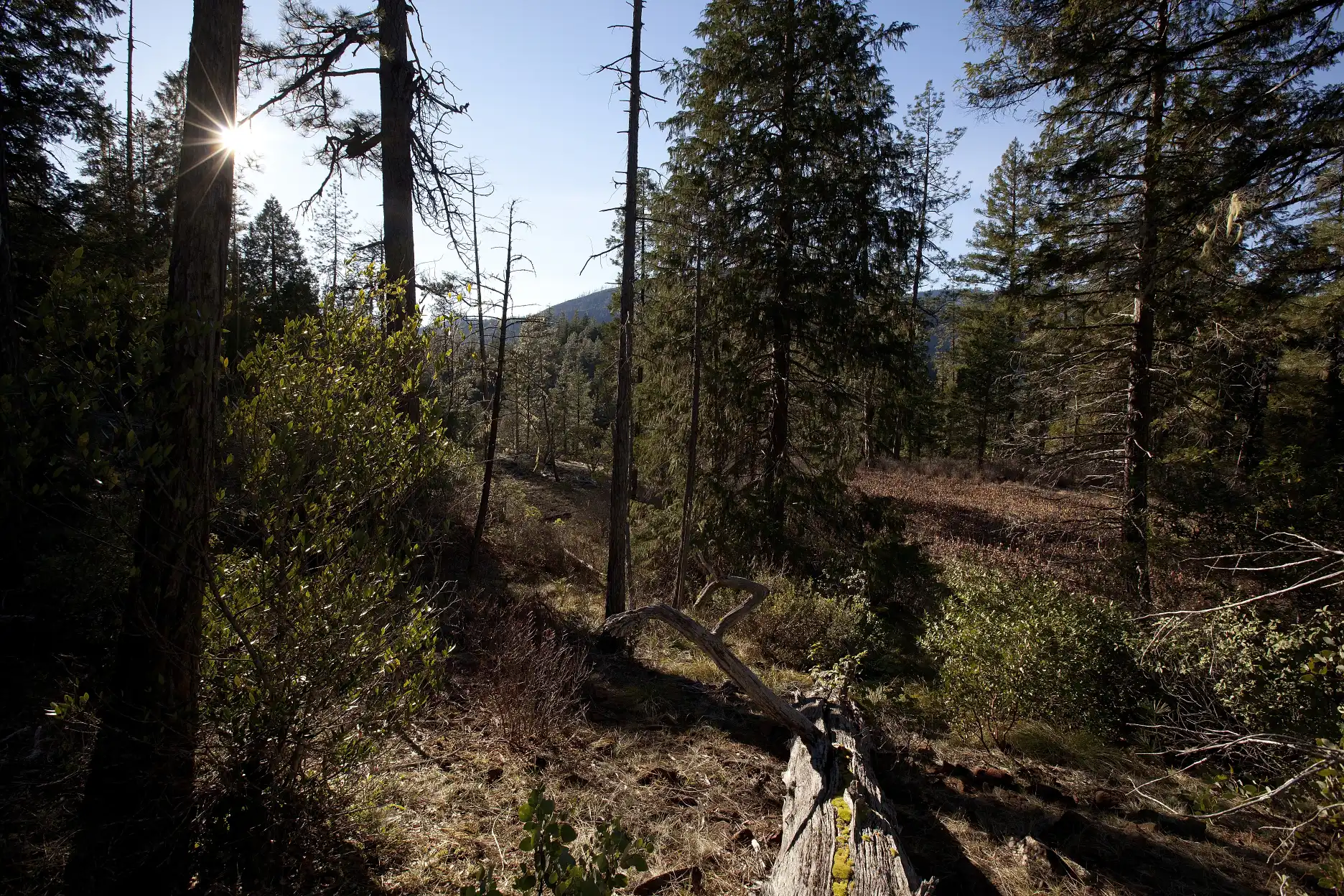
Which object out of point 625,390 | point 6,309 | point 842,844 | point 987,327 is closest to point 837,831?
point 842,844

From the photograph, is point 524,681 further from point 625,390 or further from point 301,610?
point 625,390

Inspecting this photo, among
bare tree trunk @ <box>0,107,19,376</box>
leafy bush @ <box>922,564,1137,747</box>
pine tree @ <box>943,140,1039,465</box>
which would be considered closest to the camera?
bare tree trunk @ <box>0,107,19,376</box>

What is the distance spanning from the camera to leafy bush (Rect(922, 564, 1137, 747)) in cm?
572

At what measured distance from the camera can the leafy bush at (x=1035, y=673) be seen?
572cm

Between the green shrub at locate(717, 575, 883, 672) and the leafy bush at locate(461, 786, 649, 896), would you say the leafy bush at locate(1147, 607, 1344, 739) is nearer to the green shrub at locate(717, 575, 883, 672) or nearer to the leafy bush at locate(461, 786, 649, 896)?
the green shrub at locate(717, 575, 883, 672)

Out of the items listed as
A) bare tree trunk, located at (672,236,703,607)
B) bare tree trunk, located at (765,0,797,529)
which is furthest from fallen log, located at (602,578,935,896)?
Result: bare tree trunk, located at (765,0,797,529)

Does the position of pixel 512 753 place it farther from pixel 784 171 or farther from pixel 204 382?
A: pixel 784 171

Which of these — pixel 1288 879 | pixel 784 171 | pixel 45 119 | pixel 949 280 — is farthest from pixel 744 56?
pixel 949 280

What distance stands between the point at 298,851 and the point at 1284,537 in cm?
972

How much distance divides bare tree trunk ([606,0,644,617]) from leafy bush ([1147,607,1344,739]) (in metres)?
6.18

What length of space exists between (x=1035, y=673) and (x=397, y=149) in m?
8.86

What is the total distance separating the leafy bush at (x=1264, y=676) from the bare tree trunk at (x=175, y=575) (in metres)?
6.43

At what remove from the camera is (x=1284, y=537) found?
264 inches

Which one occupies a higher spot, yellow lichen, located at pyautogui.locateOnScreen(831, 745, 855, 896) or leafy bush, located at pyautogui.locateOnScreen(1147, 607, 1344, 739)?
leafy bush, located at pyautogui.locateOnScreen(1147, 607, 1344, 739)
